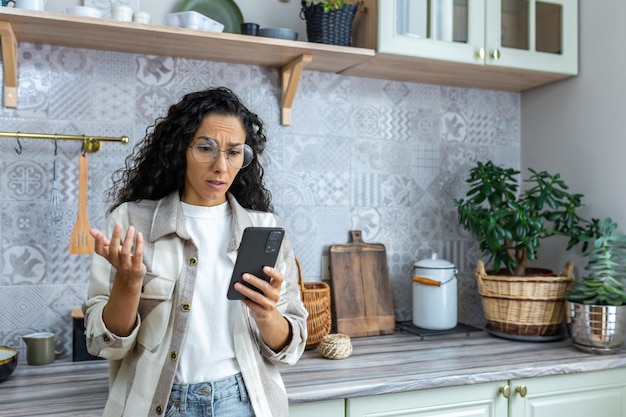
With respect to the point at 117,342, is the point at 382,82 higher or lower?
higher

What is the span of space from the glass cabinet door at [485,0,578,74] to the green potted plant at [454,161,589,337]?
407mm

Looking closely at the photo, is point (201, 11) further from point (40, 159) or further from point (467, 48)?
point (467, 48)

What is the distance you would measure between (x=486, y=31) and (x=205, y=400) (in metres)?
1.56

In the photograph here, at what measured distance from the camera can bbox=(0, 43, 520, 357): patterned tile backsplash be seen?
1803mm

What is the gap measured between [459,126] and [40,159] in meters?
1.54

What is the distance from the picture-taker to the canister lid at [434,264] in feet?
6.89

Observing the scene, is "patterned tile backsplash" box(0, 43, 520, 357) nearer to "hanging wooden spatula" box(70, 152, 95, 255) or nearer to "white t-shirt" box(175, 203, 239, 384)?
"hanging wooden spatula" box(70, 152, 95, 255)

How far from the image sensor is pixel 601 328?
5.99 ft

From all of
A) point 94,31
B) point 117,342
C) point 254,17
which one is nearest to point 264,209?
point 117,342

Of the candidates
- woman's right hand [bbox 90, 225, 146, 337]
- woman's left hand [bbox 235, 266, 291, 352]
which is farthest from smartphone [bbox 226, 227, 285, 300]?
woman's right hand [bbox 90, 225, 146, 337]

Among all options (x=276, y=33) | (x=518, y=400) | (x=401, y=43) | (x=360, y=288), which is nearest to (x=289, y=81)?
(x=276, y=33)

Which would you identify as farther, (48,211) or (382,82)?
(382,82)

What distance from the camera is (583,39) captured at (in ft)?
7.14

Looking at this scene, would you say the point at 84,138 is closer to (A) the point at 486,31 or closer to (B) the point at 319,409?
(B) the point at 319,409
